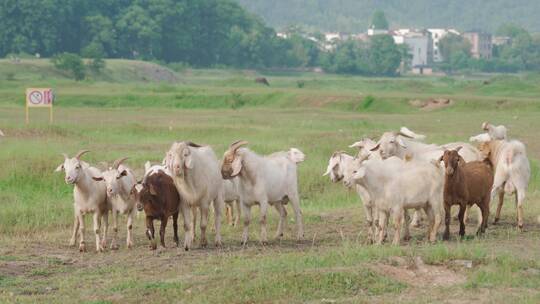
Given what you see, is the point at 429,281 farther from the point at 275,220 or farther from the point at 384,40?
the point at 384,40

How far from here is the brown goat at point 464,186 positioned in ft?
57.0

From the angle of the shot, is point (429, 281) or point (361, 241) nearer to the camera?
point (429, 281)

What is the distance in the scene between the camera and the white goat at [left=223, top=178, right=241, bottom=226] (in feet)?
62.6

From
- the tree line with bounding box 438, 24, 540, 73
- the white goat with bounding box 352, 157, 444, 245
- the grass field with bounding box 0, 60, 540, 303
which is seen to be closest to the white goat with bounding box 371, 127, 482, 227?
the grass field with bounding box 0, 60, 540, 303

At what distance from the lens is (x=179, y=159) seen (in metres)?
17.2

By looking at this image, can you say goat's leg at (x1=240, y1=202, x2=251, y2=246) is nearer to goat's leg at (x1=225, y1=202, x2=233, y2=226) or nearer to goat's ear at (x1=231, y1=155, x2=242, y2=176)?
goat's ear at (x1=231, y1=155, x2=242, y2=176)

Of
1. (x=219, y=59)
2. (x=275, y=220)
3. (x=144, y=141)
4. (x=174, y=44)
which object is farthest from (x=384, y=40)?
(x=275, y=220)

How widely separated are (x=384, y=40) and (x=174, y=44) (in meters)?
39.6

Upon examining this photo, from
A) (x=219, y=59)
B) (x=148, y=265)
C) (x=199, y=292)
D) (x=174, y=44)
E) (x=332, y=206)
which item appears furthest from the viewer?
(x=219, y=59)

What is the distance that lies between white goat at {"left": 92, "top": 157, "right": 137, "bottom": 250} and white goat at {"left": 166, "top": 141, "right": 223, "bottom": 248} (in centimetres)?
89

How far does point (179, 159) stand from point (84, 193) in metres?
1.75

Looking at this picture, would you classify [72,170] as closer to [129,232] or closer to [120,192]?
[120,192]

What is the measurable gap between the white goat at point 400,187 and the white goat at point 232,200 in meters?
2.23

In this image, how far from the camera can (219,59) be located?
12719 cm
